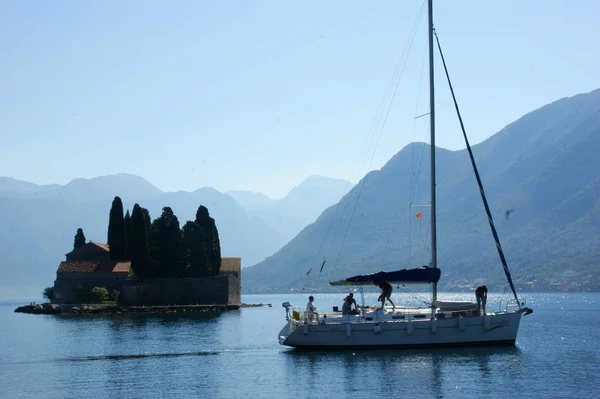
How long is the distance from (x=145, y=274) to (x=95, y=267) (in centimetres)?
540

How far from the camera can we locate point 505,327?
134ft

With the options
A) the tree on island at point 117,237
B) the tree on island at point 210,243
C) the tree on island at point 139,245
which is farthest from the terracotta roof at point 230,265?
the tree on island at point 117,237

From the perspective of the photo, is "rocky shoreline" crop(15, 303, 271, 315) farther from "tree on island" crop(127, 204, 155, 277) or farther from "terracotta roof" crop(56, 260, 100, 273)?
"tree on island" crop(127, 204, 155, 277)

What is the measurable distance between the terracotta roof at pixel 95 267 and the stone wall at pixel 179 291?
1.86 metres

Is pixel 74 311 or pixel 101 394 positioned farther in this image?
pixel 74 311

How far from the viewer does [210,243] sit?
3831 inches

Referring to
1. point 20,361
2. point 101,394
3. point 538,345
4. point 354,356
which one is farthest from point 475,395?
point 20,361

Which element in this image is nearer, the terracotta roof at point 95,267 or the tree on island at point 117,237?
the terracotta roof at point 95,267

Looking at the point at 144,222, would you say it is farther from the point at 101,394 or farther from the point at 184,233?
the point at 101,394

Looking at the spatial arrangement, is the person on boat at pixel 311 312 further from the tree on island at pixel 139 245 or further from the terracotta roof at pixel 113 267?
the terracotta roof at pixel 113 267

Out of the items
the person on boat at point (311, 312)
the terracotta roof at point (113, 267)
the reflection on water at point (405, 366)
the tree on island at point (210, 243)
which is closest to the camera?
the reflection on water at point (405, 366)

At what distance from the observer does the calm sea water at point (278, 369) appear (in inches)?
1278

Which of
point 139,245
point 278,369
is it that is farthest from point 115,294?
point 278,369

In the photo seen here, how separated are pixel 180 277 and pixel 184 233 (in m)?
5.06
